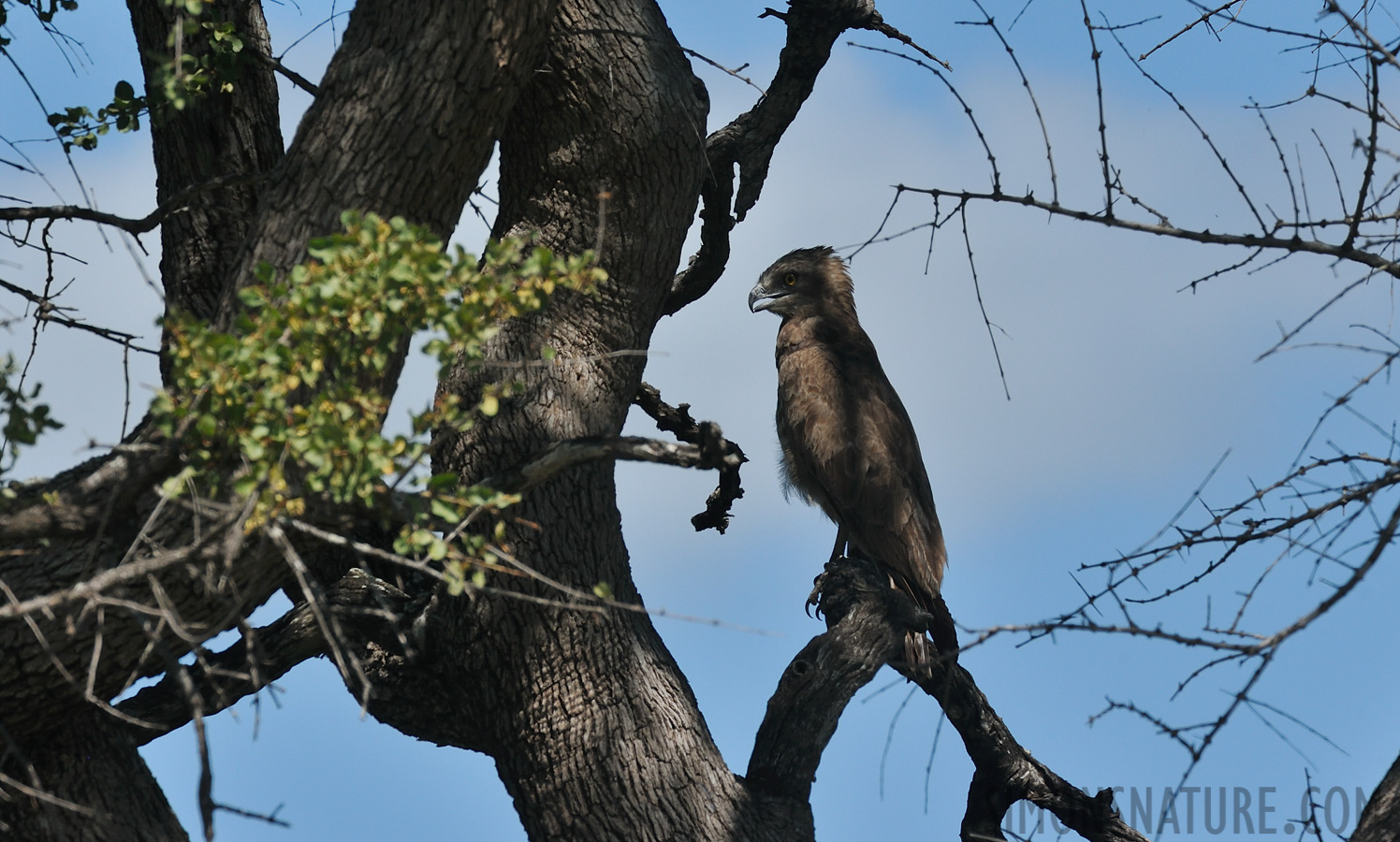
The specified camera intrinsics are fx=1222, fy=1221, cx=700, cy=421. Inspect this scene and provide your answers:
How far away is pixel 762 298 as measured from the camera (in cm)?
834

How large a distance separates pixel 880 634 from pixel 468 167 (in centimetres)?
268

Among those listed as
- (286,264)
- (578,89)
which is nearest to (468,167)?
(286,264)

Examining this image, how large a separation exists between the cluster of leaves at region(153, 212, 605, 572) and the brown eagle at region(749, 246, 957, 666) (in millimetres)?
3971

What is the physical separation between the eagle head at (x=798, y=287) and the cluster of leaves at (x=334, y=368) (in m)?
5.55

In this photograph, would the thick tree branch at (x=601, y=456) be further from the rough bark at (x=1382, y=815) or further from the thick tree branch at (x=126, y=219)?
the rough bark at (x=1382, y=815)

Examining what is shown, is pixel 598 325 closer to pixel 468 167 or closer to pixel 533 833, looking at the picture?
pixel 468 167

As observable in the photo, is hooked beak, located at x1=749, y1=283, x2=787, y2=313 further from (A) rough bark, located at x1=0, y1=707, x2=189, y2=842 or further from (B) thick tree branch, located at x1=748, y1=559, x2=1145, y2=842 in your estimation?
(A) rough bark, located at x1=0, y1=707, x2=189, y2=842

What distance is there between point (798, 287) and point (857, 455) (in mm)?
1753

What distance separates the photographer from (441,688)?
4746 mm

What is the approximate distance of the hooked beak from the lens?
832 centimetres

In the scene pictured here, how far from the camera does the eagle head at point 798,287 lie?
8.30 metres

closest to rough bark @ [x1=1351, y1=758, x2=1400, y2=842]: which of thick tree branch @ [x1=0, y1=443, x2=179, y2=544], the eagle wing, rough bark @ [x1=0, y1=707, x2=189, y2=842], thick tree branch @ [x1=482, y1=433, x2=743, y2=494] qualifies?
thick tree branch @ [x1=482, y1=433, x2=743, y2=494]

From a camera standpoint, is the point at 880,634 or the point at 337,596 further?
the point at 880,634

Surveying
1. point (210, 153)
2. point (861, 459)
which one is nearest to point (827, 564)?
point (861, 459)
